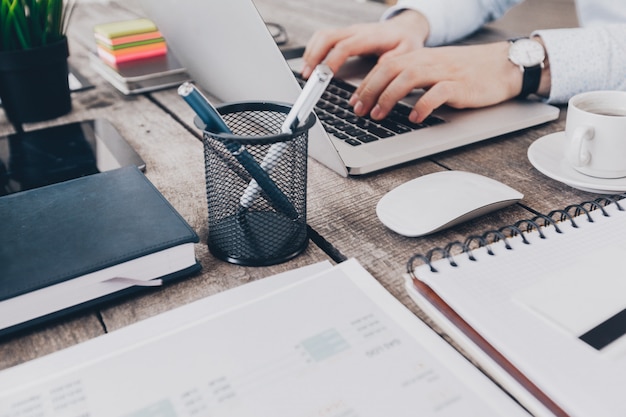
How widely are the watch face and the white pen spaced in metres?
0.48

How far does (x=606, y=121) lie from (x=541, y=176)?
0.10m

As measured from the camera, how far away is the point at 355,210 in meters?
0.61

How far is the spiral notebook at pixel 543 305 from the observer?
14.3 inches

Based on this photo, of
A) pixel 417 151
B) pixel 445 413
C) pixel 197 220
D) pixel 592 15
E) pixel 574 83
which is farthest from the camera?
pixel 592 15

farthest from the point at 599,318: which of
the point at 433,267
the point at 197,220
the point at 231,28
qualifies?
the point at 231,28

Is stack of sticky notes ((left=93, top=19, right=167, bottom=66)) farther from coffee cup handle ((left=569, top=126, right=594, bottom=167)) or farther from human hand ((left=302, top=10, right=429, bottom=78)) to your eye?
coffee cup handle ((left=569, top=126, right=594, bottom=167))

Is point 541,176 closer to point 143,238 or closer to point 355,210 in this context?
point 355,210

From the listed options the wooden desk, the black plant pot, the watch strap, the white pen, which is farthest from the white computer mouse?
the black plant pot

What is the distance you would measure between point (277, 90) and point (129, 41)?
50cm

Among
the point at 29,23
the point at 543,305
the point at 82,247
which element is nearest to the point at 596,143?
the point at 543,305

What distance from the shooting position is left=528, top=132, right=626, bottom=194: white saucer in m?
0.61

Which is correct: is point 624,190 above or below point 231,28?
below

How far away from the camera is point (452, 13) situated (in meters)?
1.17

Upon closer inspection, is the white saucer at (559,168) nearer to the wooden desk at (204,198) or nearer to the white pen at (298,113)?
the wooden desk at (204,198)
